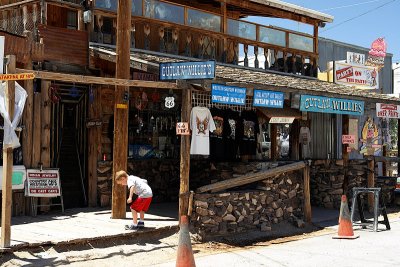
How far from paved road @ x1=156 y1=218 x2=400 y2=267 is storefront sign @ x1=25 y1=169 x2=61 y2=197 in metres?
3.83

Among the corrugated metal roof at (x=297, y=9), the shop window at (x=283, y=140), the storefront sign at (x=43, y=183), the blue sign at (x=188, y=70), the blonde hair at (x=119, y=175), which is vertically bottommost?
the storefront sign at (x=43, y=183)

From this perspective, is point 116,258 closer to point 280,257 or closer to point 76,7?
point 280,257

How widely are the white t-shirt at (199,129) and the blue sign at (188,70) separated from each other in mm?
1027

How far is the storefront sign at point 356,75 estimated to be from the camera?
19.0 meters

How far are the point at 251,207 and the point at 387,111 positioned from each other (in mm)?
7341

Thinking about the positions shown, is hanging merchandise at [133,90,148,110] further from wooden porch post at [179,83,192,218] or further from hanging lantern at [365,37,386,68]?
hanging lantern at [365,37,386,68]

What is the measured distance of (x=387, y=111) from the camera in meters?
16.6

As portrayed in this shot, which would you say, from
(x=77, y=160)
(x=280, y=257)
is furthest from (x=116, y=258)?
(x=77, y=160)

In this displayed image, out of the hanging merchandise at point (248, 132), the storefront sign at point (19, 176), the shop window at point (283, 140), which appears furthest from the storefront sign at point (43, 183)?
the shop window at point (283, 140)

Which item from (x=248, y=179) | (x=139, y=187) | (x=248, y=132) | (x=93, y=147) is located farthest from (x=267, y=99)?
(x=93, y=147)

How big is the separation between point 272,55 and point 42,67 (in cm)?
893

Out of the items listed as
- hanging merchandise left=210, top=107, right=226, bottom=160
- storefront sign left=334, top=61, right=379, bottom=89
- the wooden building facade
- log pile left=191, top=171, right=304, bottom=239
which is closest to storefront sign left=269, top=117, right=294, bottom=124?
the wooden building facade

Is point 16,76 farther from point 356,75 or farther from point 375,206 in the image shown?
point 356,75

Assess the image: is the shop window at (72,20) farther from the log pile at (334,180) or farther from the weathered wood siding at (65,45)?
the log pile at (334,180)
